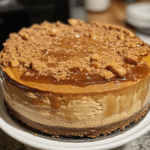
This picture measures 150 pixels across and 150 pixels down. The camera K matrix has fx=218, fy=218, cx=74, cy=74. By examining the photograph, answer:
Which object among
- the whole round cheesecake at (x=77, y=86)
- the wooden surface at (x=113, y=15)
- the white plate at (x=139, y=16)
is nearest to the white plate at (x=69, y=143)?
Answer: the whole round cheesecake at (x=77, y=86)

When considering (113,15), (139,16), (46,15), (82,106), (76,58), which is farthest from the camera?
(113,15)

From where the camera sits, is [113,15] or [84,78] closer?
[84,78]

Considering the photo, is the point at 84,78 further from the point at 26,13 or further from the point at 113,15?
the point at 113,15

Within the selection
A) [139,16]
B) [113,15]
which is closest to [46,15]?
[113,15]

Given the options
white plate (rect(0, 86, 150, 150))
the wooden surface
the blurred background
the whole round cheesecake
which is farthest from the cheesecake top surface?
the wooden surface

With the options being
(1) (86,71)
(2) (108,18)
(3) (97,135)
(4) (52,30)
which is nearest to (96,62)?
(1) (86,71)

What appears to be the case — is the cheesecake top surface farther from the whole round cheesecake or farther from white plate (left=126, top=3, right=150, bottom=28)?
white plate (left=126, top=3, right=150, bottom=28)

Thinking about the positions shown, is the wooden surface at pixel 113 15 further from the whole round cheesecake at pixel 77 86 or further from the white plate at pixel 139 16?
the whole round cheesecake at pixel 77 86
